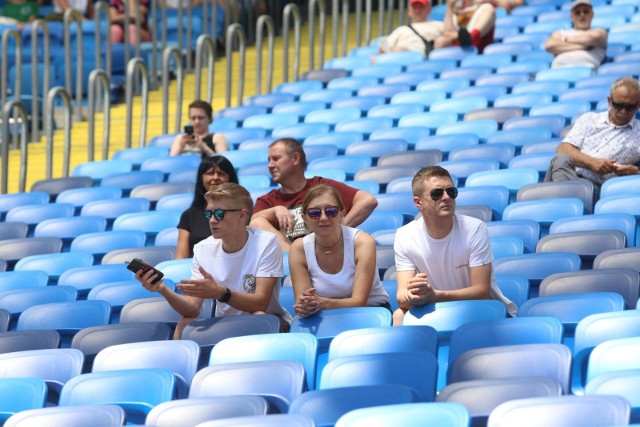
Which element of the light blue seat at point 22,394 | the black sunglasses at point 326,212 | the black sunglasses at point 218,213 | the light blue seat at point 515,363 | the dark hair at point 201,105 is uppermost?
the dark hair at point 201,105

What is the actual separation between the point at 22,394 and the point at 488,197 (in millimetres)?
2887

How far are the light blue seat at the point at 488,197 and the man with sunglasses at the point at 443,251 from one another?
1358 millimetres

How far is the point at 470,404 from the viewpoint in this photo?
3.62m

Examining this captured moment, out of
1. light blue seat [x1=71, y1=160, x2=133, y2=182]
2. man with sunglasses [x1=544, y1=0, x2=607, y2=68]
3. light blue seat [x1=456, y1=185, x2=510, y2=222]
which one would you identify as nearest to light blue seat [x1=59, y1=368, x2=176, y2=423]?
light blue seat [x1=456, y1=185, x2=510, y2=222]

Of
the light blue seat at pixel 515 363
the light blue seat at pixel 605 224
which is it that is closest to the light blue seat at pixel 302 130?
the light blue seat at pixel 605 224

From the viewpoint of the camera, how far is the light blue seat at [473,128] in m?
8.19

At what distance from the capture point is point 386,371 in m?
4.04

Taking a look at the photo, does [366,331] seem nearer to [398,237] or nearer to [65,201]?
[398,237]

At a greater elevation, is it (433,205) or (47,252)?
(433,205)

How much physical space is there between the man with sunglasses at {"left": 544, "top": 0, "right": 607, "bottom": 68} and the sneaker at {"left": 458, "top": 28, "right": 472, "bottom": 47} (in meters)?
0.94

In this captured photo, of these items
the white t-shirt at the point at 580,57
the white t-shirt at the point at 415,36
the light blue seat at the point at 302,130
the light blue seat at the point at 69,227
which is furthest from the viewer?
the white t-shirt at the point at 415,36

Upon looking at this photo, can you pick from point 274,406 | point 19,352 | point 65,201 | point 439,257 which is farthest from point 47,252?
point 274,406

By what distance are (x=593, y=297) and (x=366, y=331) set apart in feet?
2.58

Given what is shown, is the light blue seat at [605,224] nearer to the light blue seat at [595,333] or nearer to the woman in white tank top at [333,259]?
the woman in white tank top at [333,259]
